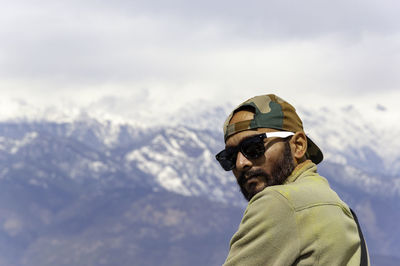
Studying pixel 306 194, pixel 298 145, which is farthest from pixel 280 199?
pixel 298 145

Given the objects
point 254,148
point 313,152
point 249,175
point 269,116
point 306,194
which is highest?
point 269,116

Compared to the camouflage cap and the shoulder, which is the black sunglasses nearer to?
the camouflage cap

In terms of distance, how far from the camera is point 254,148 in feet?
22.2

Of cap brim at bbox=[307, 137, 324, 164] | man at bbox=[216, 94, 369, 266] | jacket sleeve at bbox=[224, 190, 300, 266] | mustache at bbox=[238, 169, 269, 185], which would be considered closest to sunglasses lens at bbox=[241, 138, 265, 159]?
man at bbox=[216, 94, 369, 266]

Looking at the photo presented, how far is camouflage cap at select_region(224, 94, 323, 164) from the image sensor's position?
6934 mm

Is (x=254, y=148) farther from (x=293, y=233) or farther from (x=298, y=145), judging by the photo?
(x=293, y=233)

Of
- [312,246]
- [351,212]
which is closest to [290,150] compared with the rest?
[351,212]

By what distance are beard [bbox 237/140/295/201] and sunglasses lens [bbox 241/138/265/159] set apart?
0.18m

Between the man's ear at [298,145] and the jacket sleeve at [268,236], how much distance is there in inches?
40.3

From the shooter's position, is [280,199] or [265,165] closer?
[280,199]

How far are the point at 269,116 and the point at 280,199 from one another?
3.82ft

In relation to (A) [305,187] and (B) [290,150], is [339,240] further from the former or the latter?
(B) [290,150]

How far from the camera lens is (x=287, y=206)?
6.06 metres

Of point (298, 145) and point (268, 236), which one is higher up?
point (298, 145)
